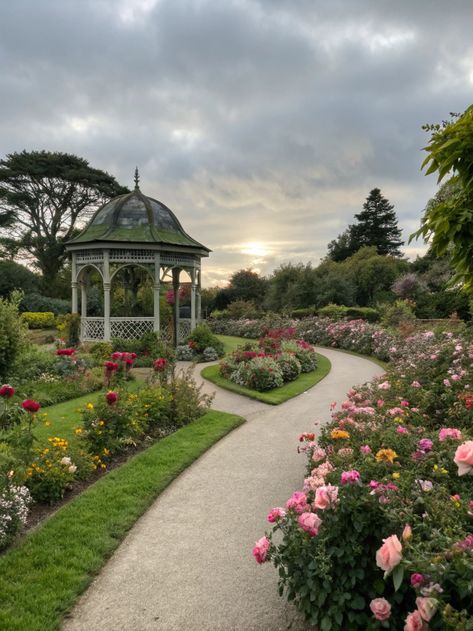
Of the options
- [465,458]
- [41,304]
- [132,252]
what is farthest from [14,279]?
[465,458]

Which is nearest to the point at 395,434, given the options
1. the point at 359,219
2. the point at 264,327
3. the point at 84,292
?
the point at 84,292

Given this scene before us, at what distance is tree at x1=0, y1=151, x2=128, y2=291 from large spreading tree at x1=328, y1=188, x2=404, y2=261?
90.6 ft

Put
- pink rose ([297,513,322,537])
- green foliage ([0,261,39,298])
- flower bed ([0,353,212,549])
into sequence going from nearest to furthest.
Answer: pink rose ([297,513,322,537]) → flower bed ([0,353,212,549]) → green foliage ([0,261,39,298])

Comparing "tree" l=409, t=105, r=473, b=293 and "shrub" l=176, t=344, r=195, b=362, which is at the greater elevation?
"tree" l=409, t=105, r=473, b=293

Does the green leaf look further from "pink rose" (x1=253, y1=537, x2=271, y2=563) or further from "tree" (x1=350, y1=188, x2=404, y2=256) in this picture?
"tree" (x1=350, y1=188, x2=404, y2=256)

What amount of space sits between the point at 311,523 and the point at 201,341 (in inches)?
546

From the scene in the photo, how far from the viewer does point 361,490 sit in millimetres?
2688

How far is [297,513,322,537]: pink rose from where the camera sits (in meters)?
2.56

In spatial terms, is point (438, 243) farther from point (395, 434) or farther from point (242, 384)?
point (242, 384)

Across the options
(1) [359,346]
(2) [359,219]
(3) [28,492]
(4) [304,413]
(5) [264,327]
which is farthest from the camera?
(2) [359,219]

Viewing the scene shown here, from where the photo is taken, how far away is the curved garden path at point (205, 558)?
3.05 metres

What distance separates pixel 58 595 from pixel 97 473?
2330mm

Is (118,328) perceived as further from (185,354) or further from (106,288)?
(185,354)

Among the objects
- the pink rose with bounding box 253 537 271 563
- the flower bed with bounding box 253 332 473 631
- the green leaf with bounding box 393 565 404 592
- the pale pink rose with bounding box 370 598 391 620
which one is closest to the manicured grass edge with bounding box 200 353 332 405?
the flower bed with bounding box 253 332 473 631
